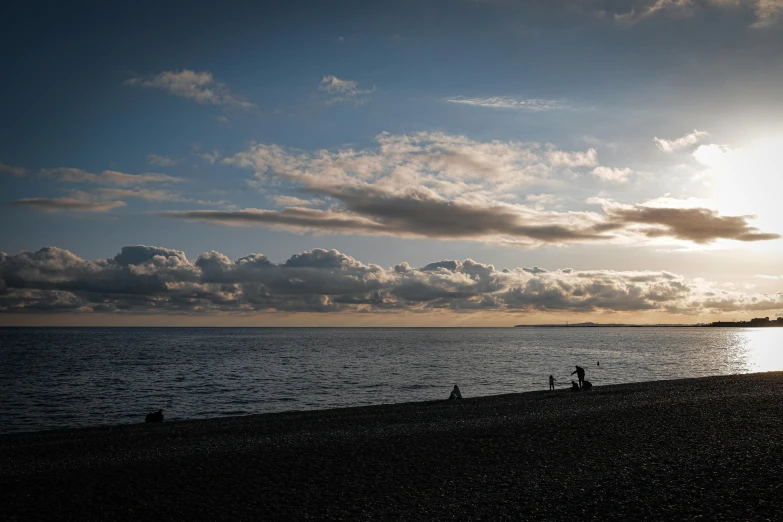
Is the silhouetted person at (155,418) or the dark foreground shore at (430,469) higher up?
the dark foreground shore at (430,469)

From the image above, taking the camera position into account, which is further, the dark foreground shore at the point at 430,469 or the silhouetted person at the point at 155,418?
the silhouetted person at the point at 155,418

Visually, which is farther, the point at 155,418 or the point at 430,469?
the point at 155,418

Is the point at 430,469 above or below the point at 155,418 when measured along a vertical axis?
above

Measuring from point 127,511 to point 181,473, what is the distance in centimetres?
345

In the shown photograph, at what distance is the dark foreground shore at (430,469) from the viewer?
12.2 metres

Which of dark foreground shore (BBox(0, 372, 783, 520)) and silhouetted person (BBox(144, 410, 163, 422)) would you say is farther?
silhouetted person (BBox(144, 410, 163, 422))

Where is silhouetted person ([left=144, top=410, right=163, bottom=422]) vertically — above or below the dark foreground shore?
below

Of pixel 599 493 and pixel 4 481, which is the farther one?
pixel 4 481

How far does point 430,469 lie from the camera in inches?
615

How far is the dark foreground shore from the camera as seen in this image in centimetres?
1225

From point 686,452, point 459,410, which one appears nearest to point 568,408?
point 459,410

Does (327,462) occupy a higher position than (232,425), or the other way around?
(327,462)

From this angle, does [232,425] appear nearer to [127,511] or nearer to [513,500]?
[127,511]

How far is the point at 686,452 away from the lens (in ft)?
53.8
